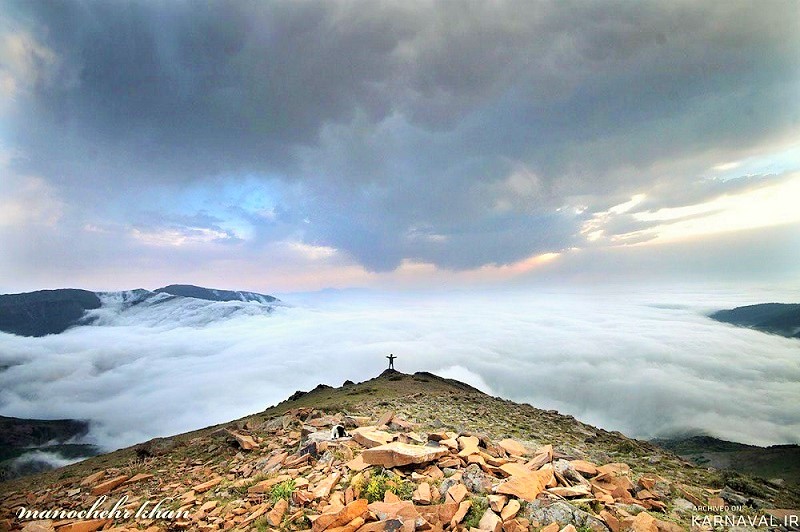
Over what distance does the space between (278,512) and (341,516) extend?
1.92m

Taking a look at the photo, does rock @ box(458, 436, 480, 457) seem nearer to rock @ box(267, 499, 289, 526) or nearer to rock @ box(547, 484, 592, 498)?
rock @ box(547, 484, 592, 498)

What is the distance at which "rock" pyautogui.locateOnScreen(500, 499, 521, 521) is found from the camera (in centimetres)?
680

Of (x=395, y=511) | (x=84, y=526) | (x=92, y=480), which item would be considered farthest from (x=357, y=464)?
(x=92, y=480)

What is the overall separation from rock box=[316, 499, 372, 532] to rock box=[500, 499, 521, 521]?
2.84 meters

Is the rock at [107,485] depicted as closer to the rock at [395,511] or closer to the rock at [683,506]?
the rock at [395,511]

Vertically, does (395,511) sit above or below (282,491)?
above

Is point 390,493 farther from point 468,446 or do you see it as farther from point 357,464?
point 468,446

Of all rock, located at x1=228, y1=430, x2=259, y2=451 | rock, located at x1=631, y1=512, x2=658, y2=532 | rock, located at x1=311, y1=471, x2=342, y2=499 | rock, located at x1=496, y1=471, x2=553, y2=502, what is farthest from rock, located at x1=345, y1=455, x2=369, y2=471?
rock, located at x1=228, y1=430, x2=259, y2=451

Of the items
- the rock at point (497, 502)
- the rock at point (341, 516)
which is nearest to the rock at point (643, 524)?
the rock at point (497, 502)

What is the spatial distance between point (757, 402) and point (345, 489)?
10441 inches

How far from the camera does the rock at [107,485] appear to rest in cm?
1292

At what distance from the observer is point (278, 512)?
8023mm

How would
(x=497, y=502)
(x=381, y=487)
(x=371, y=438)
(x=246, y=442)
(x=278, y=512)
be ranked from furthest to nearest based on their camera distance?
(x=246, y=442) → (x=371, y=438) → (x=381, y=487) → (x=278, y=512) → (x=497, y=502)

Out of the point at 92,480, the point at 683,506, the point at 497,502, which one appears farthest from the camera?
the point at 92,480
